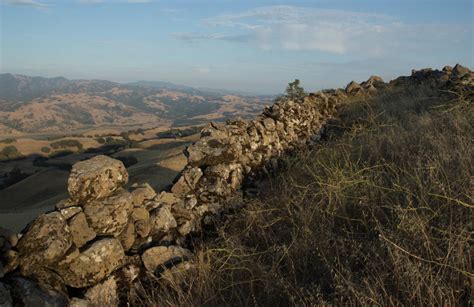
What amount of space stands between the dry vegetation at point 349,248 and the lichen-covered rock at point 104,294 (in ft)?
0.75

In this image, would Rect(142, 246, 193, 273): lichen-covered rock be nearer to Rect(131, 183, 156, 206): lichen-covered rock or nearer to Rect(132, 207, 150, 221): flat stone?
Rect(132, 207, 150, 221): flat stone

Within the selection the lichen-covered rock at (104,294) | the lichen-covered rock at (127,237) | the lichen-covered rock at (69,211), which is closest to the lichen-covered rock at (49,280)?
the lichen-covered rock at (104,294)

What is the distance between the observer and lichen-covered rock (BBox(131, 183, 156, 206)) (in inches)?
207

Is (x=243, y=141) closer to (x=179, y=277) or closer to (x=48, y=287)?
(x=179, y=277)

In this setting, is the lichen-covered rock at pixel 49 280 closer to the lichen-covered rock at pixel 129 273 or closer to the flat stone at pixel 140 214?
the lichen-covered rock at pixel 129 273

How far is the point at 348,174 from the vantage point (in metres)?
5.96

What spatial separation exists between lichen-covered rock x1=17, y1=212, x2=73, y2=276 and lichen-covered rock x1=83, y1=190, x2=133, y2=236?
0.40 metres

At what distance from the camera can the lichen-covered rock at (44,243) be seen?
3.78m

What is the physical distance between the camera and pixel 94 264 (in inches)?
164

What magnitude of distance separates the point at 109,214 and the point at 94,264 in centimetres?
62

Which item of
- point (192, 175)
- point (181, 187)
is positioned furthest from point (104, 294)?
point (192, 175)

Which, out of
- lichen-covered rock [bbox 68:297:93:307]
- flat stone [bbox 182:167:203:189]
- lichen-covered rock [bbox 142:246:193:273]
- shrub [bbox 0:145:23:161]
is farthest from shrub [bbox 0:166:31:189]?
→ lichen-covered rock [bbox 68:297:93:307]

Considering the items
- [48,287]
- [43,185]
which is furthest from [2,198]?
[48,287]

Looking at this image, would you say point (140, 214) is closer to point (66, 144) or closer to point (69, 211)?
point (69, 211)
